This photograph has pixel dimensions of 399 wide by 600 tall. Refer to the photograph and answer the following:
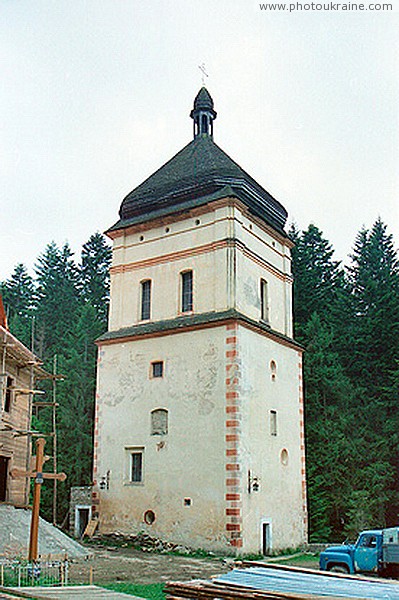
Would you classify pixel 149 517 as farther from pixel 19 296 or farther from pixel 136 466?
pixel 19 296

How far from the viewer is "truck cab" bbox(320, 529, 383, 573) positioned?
48.5 ft

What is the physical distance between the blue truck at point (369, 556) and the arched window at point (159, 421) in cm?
908

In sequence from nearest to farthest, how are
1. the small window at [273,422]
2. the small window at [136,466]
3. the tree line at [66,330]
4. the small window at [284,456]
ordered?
the small window at [136,466]
the small window at [273,422]
the small window at [284,456]
the tree line at [66,330]

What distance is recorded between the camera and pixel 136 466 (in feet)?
79.2

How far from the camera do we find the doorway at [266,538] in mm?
22219

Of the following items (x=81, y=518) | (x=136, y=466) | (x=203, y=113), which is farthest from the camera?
(x=203, y=113)

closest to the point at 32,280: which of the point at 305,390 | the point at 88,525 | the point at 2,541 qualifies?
the point at 305,390

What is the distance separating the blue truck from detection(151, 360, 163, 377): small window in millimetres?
10419

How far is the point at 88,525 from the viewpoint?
24438 millimetres

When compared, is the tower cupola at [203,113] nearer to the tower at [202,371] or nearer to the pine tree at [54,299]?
the tower at [202,371]

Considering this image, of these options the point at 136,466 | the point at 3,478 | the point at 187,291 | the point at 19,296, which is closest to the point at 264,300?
the point at 187,291

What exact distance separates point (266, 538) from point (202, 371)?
20.0 feet

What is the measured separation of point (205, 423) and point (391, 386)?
49.4 feet

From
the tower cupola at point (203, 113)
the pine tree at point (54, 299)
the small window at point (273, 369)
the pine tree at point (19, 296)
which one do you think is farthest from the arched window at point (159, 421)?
the pine tree at point (19, 296)
